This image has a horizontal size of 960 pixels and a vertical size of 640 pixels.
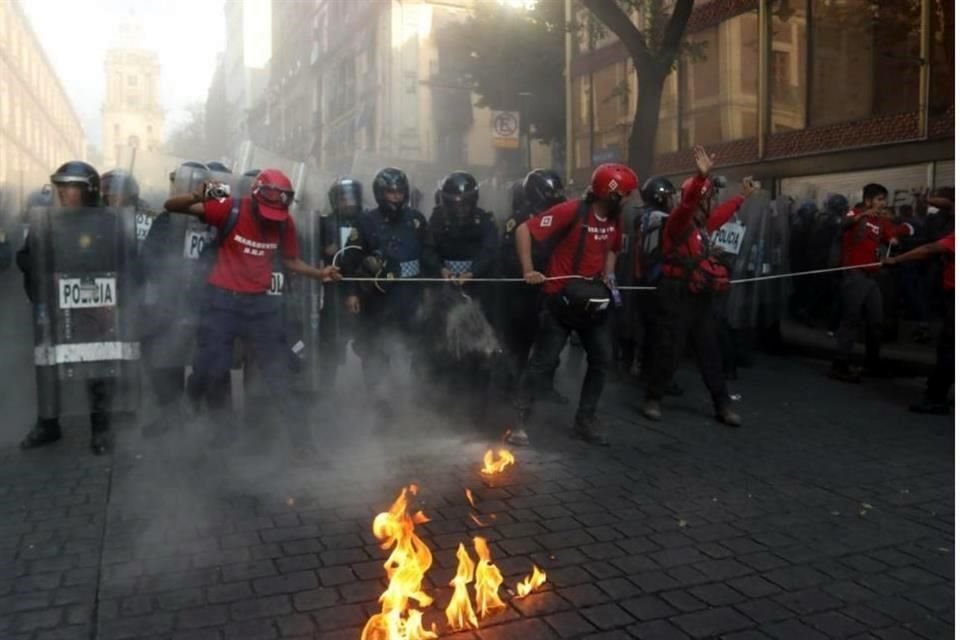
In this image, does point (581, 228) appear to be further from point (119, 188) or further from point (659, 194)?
point (119, 188)

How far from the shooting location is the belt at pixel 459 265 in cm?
600

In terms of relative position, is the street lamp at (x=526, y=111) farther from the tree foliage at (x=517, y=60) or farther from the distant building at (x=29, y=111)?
the distant building at (x=29, y=111)

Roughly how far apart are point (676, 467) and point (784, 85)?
11.0 meters

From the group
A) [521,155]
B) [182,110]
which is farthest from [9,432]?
[521,155]

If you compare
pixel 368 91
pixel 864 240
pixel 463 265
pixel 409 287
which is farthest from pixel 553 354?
pixel 368 91

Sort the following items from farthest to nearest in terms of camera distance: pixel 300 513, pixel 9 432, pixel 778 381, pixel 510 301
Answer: pixel 778 381 → pixel 510 301 → pixel 9 432 → pixel 300 513

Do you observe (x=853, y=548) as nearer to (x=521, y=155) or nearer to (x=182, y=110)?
(x=182, y=110)

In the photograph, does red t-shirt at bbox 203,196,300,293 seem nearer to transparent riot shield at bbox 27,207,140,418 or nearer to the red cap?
the red cap

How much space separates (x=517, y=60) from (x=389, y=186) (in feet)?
64.2

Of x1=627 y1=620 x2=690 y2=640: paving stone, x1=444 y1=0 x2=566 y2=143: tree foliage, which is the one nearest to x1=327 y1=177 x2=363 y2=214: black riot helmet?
x1=627 y1=620 x2=690 y2=640: paving stone

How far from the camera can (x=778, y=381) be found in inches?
309

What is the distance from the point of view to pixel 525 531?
3.97 metres

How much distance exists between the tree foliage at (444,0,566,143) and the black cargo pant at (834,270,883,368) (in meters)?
16.5

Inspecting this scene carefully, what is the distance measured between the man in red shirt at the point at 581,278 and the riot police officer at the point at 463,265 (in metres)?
0.49
